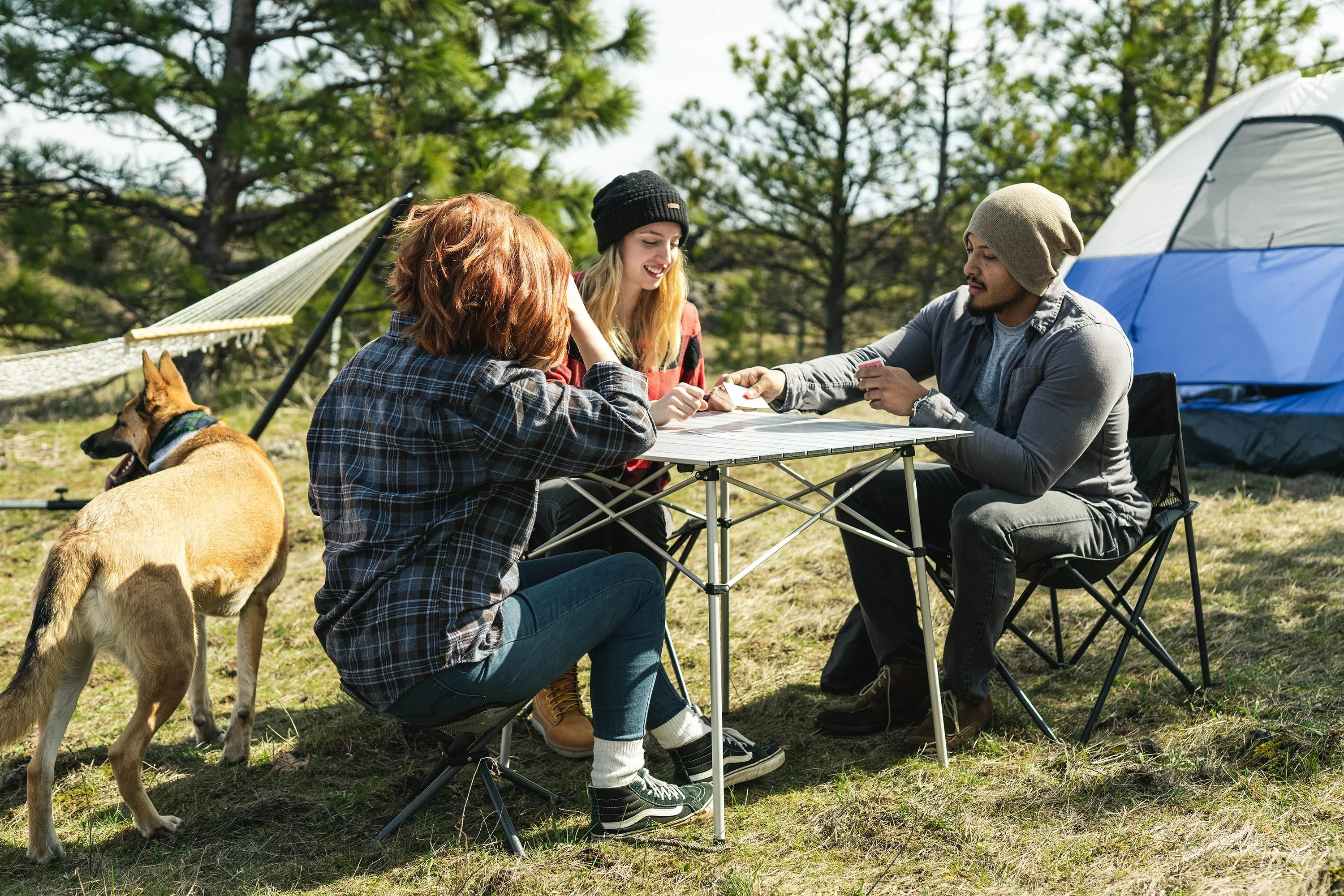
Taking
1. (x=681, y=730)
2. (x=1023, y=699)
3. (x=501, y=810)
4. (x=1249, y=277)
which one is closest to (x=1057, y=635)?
(x=1023, y=699)

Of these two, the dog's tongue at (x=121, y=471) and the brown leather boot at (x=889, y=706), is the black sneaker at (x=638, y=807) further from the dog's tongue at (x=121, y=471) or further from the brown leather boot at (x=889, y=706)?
the dog's tongue at (x=121, y=471)

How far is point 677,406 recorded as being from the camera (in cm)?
222

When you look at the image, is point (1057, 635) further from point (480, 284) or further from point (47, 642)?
point (47, 642)

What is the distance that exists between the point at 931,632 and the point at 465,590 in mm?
1093

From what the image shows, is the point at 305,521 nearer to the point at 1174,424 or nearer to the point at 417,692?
the point at 417,692

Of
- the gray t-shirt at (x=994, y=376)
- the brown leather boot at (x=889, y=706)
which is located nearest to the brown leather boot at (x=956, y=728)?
the brown leather boot at (x=889, y=706)

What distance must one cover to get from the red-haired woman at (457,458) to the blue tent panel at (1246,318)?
4.53 m

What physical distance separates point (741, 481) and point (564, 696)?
852 mm

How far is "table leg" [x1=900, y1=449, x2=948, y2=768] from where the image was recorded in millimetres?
2268

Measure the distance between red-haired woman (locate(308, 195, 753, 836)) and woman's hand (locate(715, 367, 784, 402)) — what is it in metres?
0.80

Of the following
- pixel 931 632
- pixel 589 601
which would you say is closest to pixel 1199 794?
pixel 931 632

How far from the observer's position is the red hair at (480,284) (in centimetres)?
177

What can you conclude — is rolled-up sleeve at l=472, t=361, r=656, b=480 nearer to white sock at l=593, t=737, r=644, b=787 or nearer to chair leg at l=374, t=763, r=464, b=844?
white sock at l=593, t=737, r=644, b=787

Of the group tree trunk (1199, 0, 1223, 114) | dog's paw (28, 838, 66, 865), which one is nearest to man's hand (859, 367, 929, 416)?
dog's paw (28, 838, 66, 865)
